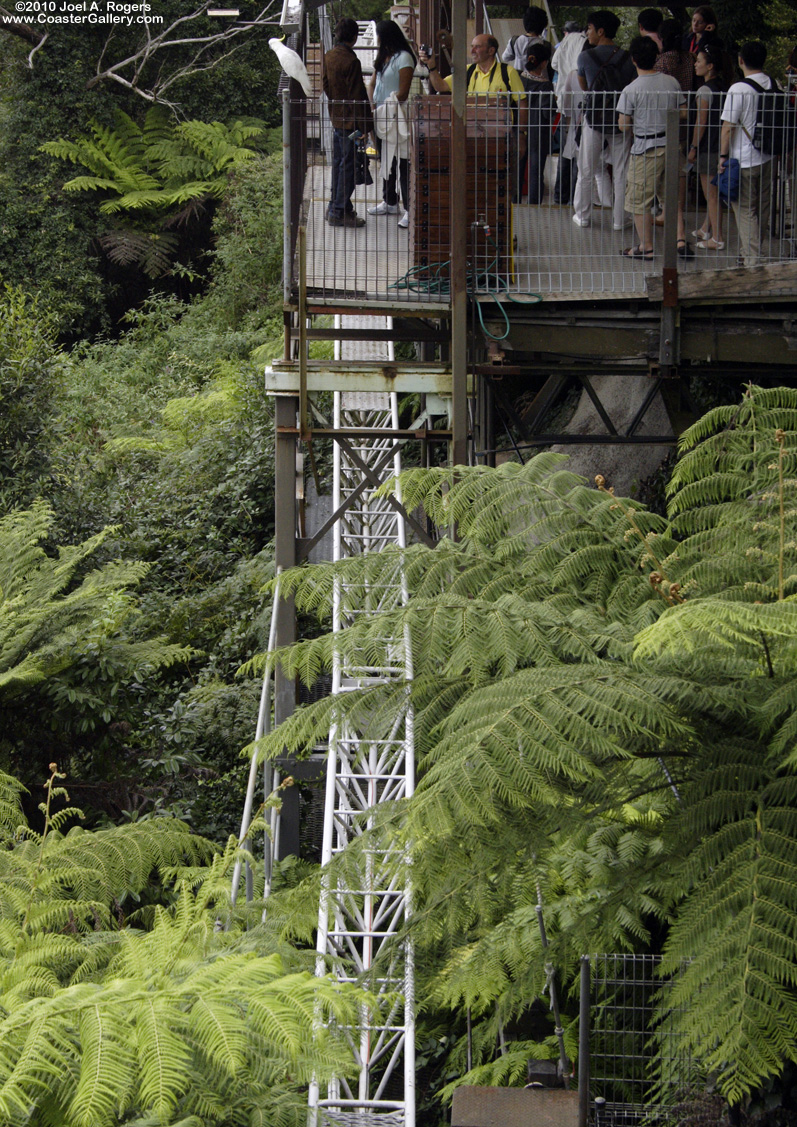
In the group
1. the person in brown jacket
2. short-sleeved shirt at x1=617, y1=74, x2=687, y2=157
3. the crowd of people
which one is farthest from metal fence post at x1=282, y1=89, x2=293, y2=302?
short-sleeved shirt at x1=617, y1=74, x2=687, y2=157

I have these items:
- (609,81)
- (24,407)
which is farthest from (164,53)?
(609,81)

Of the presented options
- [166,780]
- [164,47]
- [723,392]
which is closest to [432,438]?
[723,392]

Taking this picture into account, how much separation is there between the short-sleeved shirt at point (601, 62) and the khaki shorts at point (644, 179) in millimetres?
1241

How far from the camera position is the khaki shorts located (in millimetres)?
8289

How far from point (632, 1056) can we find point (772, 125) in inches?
240

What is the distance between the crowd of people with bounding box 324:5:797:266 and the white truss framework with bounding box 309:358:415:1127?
239cm

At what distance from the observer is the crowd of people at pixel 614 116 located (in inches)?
324

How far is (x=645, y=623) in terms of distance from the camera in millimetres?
5168

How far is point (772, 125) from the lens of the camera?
8078 millimetres

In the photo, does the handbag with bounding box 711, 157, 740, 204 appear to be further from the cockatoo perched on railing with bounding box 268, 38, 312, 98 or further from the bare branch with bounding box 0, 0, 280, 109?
the bare branch with bounding box 0, 0, 280, 109

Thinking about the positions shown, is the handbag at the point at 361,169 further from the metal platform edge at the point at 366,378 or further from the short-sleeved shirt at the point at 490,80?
the metal platform edge at the point at 366,378

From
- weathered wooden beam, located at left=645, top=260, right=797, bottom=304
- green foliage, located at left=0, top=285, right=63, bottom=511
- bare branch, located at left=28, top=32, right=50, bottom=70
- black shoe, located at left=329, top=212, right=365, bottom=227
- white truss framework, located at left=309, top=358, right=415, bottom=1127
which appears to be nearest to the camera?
white truss framework, located at left=309, top=358, right=415, bottom=1127

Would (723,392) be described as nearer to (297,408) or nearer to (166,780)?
(297,408)

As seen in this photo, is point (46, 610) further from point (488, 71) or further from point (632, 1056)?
point (632, 1056)
